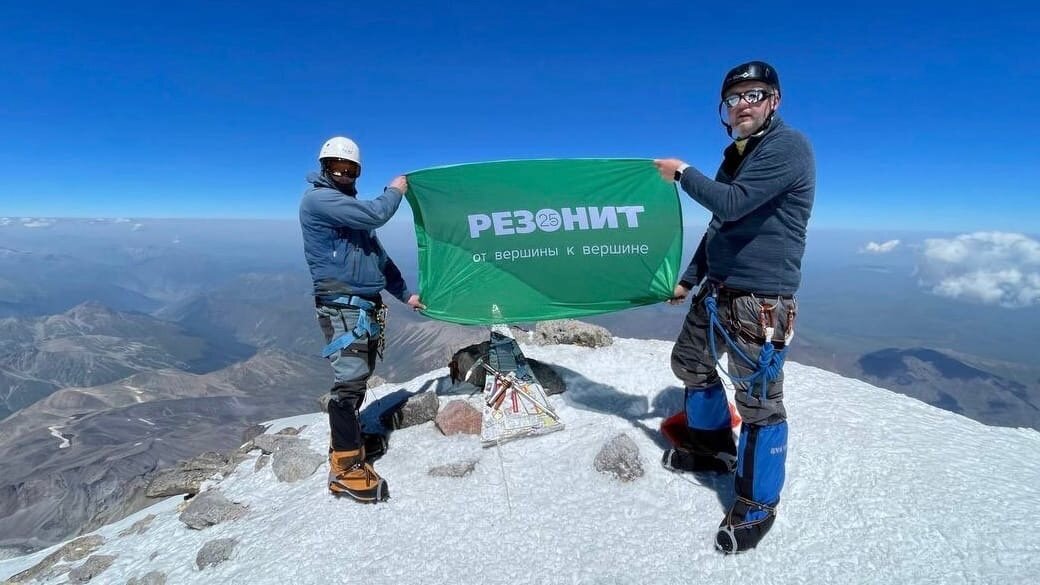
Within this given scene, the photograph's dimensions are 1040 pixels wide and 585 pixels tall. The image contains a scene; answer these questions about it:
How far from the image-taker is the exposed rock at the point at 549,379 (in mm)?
9875

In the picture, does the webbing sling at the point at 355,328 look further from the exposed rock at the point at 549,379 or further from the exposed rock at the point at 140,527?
the exposed rock at the point at 140,527

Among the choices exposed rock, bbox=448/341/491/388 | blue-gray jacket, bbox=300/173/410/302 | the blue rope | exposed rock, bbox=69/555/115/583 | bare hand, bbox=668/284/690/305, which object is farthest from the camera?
exposed rock, bbox=448/341/491/388

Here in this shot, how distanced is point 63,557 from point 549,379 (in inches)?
384

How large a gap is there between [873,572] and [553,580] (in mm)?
3654

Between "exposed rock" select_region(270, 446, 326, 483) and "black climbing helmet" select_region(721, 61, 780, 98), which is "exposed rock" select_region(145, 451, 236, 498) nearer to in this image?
"exposed rock" select_region(270, 446, 326, 483)

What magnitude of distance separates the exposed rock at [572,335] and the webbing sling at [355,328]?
6618 mm

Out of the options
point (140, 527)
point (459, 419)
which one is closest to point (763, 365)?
point (459, 419)

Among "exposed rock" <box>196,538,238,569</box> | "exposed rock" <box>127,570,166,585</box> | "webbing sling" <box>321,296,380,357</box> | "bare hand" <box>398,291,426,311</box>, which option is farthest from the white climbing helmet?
"exposed rock" <box>127,570,166,585</box>

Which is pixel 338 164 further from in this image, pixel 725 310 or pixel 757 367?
pixel 757 367

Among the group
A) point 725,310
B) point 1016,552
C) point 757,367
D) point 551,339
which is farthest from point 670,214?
point 1016,552

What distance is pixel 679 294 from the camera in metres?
7.96

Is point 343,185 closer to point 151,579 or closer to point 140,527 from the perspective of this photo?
point 151,579

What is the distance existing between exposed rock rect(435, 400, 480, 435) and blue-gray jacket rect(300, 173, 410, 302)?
116 inches

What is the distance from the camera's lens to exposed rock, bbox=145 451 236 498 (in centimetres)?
989
